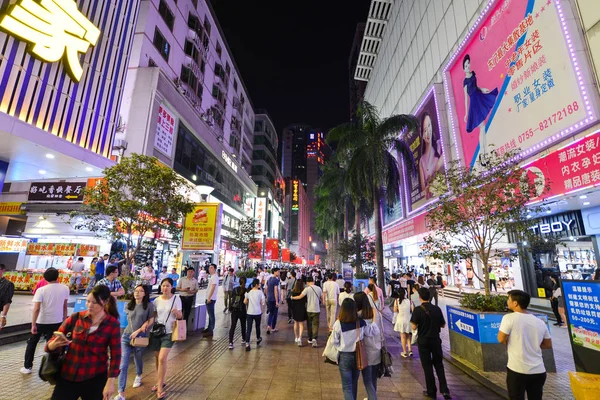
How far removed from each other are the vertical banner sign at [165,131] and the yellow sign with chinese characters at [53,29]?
8.18 meters

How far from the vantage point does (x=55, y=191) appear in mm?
13102

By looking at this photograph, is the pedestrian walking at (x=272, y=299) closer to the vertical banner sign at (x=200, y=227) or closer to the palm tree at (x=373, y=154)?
the vertical banner sign at (x=200, y=227)

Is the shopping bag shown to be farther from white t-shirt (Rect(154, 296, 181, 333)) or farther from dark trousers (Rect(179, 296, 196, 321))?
dark trousers (Rect(179, 296, 196, 321))

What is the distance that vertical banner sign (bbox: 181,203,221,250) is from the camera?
11281mm

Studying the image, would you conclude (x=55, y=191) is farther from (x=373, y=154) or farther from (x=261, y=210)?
(x=261, y=210)

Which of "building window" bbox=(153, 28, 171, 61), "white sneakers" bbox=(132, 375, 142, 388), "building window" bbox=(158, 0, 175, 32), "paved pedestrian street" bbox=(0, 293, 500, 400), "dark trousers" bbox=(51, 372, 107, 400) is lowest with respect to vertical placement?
"paved pedestrian street" bbox=(0, 293, 500, 400)

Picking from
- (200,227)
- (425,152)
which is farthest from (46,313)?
(425,152)

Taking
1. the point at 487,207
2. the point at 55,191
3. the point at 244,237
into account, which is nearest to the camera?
the point at 487,207

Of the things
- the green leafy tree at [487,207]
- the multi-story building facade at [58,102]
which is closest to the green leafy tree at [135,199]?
the multi-story building facade at [58,102]

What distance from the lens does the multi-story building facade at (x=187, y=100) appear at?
19516 millimetres

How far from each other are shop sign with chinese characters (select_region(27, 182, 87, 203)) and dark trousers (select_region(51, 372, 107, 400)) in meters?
12.7

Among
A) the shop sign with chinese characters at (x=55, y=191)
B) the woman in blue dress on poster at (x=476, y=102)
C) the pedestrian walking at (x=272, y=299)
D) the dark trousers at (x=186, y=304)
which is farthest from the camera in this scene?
the woman in blue dress on poster at (x=476, y=102)

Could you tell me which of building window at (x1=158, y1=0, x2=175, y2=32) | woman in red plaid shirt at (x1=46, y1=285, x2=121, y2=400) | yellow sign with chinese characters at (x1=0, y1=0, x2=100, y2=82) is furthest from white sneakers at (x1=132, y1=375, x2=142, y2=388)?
building window at (x1=158, y1=0, x2=175, y2=32)

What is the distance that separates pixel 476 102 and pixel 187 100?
21.4 metres
